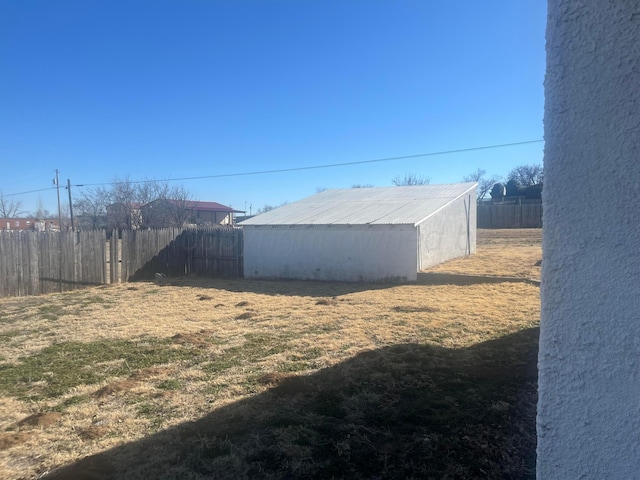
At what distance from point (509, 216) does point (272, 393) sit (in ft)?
124

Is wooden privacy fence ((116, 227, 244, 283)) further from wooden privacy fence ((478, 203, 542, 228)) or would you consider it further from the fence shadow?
wooden privacy fence ((478, 203, 542, 228))

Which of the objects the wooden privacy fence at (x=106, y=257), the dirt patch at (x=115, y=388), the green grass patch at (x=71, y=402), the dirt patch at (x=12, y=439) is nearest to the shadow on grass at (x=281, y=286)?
the wooden privacy fence at (x=106, y=257)

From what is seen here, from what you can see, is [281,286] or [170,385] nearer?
[170,385]

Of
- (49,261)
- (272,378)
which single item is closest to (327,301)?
(272,378)

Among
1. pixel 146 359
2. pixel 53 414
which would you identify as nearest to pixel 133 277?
pixel 146 359

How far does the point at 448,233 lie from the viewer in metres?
18.3

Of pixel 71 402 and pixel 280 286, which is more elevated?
pixel 71 402

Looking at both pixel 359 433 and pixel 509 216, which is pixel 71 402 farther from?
pixel 509 216

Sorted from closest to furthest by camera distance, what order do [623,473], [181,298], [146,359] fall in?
[623,473], [146,359], [181,298]

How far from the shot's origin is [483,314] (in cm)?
878

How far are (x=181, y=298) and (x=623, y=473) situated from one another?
1171cm

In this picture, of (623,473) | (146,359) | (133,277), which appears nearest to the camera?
(623,473)

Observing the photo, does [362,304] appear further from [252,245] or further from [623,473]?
[623,473]

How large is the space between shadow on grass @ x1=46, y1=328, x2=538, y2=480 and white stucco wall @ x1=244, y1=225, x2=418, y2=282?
9.12m
